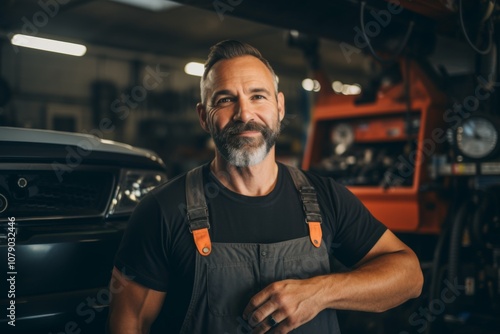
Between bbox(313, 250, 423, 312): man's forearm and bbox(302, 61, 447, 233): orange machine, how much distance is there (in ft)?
5.50

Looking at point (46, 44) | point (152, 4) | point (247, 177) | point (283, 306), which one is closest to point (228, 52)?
point (247, 177)

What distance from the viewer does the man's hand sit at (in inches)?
61.3

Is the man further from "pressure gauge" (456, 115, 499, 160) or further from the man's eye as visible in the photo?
"pressure gauge" (456, 115, 499, 160)

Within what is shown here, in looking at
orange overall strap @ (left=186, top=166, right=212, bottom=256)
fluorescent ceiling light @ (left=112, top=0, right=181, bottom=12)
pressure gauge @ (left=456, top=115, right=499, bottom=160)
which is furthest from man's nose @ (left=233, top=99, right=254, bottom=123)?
fluorescent ceiling light @ (left=112, top=0, right=181, bottom=12)

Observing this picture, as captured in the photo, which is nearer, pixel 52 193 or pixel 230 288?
pixel 230 288

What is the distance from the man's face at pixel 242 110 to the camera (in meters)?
1.80

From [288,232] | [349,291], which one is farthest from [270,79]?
[349,291]

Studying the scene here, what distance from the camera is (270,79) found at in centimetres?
195

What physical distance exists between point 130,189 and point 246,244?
2.60 ft

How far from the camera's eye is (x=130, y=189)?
2234 mm

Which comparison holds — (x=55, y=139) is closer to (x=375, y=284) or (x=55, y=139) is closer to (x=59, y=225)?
(x=59, y=225)

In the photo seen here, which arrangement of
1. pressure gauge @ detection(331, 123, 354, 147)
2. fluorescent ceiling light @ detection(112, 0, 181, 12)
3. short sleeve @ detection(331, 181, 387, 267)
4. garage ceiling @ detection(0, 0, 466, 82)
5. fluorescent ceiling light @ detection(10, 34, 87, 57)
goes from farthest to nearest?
fluorescent ceiling light @ detection(10, 34, 87, 57) → fluorescent ceiling light @ detection(112, 0, 181, 12) → pressure gauge @ detection(331, 123, 354, 147) → garage ceiling @ detection(0, 0, 466, 82) → short sleeve @ detection(331, 181, 387, 267)

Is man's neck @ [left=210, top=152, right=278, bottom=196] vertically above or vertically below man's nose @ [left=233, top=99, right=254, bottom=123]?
below

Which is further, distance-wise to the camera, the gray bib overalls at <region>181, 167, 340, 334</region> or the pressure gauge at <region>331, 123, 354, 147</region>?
the pressure gauge at <region>331, 123, 354, 147</region>
